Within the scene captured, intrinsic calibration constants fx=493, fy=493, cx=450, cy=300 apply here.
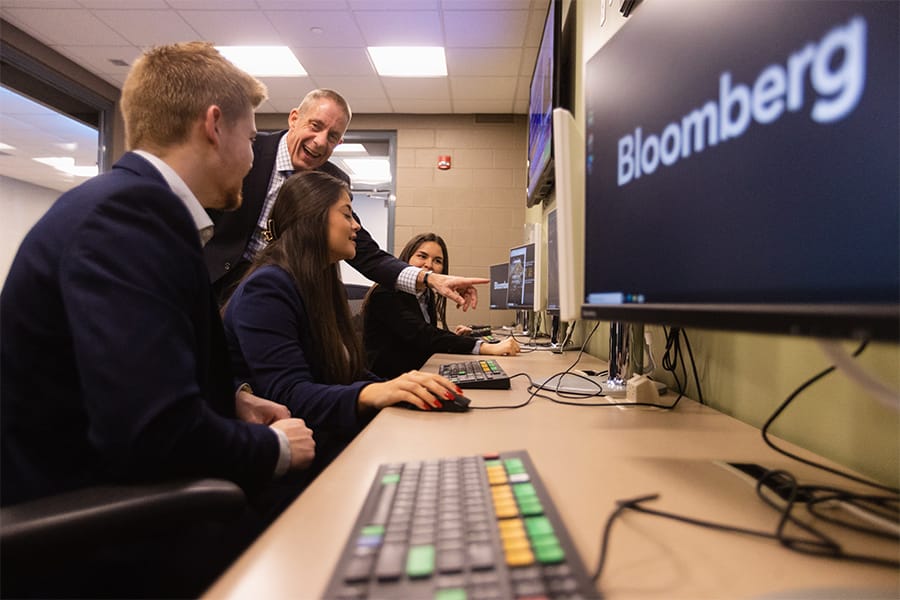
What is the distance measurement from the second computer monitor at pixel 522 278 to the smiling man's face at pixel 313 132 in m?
1.07

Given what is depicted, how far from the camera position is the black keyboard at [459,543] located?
0.31 m

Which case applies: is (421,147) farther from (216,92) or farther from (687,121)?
(687,121)

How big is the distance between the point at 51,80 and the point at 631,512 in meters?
4.81

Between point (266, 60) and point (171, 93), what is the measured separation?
10.9 ft

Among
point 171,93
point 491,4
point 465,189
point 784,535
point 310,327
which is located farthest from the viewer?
point 465,189

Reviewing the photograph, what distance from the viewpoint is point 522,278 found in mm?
2730

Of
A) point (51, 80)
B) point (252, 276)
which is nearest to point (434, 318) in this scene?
point (252, 276)

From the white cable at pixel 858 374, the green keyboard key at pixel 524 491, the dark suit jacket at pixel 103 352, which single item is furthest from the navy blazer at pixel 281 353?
the white cable at pixel 858 374

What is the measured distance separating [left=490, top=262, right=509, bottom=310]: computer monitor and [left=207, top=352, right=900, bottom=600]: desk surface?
2.45m

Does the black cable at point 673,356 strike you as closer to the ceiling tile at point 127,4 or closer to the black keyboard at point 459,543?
the black keyboard at point 459,543

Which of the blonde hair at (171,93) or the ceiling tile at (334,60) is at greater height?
the ceiling tile at (334,60)

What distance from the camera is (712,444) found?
0.67 m

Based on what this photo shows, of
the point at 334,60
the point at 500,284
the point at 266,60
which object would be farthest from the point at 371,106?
the point at 500,284

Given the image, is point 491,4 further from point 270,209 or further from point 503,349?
point 503,349
